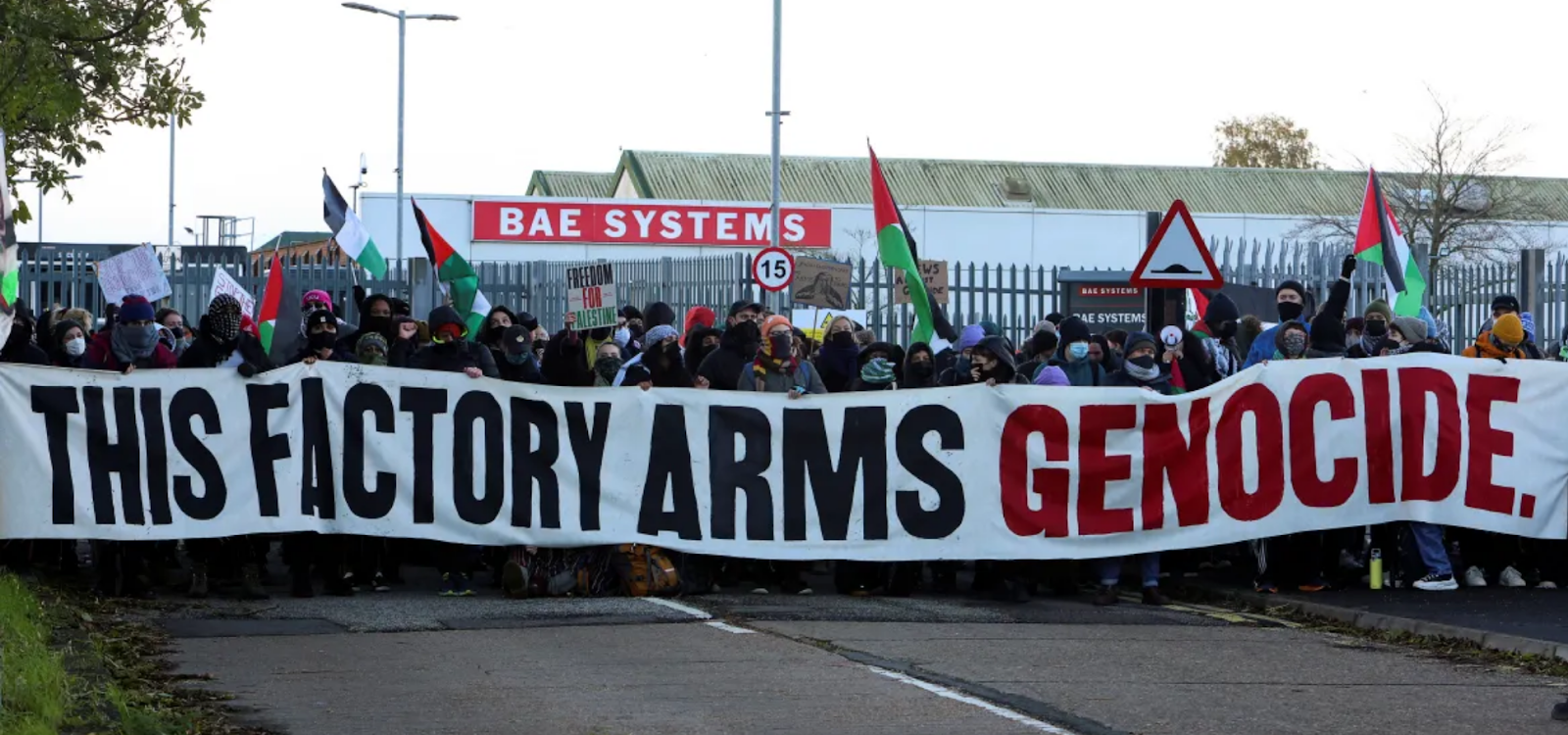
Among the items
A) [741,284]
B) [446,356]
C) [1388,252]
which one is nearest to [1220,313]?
[1388,252]

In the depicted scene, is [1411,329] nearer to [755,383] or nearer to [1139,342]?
[1139,342]

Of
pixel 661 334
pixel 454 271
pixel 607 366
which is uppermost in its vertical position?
pixel 454 271

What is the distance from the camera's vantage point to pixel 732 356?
14.6 metres

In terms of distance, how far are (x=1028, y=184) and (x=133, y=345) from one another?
188ft

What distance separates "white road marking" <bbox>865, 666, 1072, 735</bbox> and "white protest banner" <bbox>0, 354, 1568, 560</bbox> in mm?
3576

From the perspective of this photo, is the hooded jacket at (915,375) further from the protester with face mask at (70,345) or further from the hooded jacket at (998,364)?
the protester with face mask at (70,345)

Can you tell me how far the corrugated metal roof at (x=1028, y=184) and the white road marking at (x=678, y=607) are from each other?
5196 centimetres

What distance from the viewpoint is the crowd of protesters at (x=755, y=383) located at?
13461mm

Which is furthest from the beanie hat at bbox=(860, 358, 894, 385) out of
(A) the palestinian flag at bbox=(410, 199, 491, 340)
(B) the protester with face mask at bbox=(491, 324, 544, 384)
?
(A) the palestinian flag at bbox=(410, 199, 491, 340)

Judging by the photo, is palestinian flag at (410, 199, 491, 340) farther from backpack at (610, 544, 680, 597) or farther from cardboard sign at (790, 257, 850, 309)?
backpack at (610, 544, 680, 597)

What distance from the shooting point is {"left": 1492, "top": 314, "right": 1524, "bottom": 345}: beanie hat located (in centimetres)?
1416

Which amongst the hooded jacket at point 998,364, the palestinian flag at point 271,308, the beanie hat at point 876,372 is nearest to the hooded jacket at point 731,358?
the beanie hat at point 876,372

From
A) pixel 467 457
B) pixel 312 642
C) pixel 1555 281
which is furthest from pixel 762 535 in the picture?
pixel 1555 281

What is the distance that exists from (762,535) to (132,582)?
374 cm
